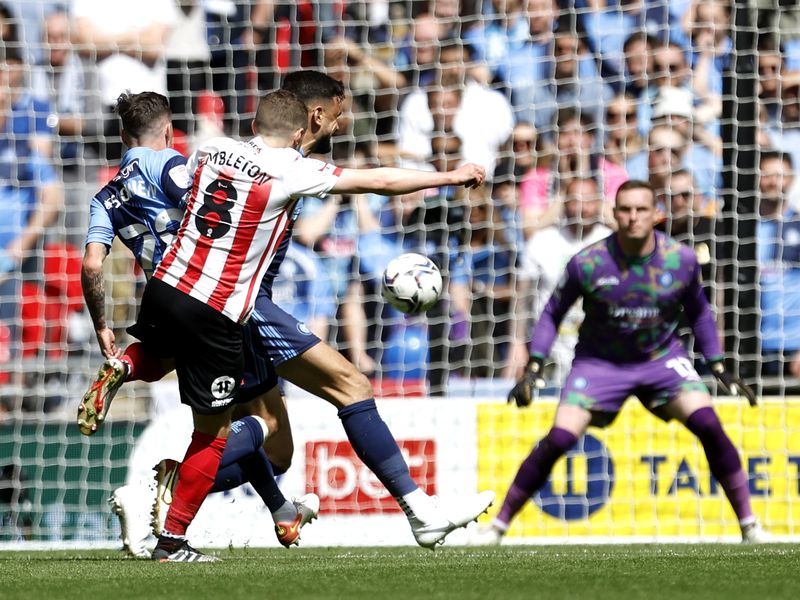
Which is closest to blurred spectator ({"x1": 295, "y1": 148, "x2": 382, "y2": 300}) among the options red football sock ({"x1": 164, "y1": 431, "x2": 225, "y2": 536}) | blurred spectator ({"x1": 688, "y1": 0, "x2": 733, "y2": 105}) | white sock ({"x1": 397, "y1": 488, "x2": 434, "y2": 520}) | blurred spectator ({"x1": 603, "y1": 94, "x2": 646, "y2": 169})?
blurred spectator ({"x1": 603, "y1": 94, "x2": 646, "y2": 169})

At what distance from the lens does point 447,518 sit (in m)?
5.57

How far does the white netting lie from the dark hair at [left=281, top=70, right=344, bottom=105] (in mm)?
3550

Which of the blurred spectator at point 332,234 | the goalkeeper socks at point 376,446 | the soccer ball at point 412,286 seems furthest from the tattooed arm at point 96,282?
the blurred spectator at point 332,234

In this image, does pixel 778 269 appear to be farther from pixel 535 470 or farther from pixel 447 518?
pixel 447 518

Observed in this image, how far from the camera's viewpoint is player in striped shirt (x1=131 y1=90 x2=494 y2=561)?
17.3ft

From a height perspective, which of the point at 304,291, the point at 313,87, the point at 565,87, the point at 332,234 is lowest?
the point at 304,291

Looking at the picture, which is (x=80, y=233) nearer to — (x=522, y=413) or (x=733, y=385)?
(x=522, y=413)

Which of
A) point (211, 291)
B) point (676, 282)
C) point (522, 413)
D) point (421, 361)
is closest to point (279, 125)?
point (211, 291)

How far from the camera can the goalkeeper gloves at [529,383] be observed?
736cm

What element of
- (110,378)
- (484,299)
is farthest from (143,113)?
(484,299)

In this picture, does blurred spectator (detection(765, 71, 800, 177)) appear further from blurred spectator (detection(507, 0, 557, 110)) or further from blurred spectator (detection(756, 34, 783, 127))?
blurred spectator (detection(507, 0, 557, 110))

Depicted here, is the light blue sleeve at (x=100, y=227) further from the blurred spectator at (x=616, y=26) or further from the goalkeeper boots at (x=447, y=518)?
the blurred spectator at (x=616, y=26)

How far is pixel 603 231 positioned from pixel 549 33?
1.63 m

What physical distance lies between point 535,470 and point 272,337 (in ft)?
7.05
